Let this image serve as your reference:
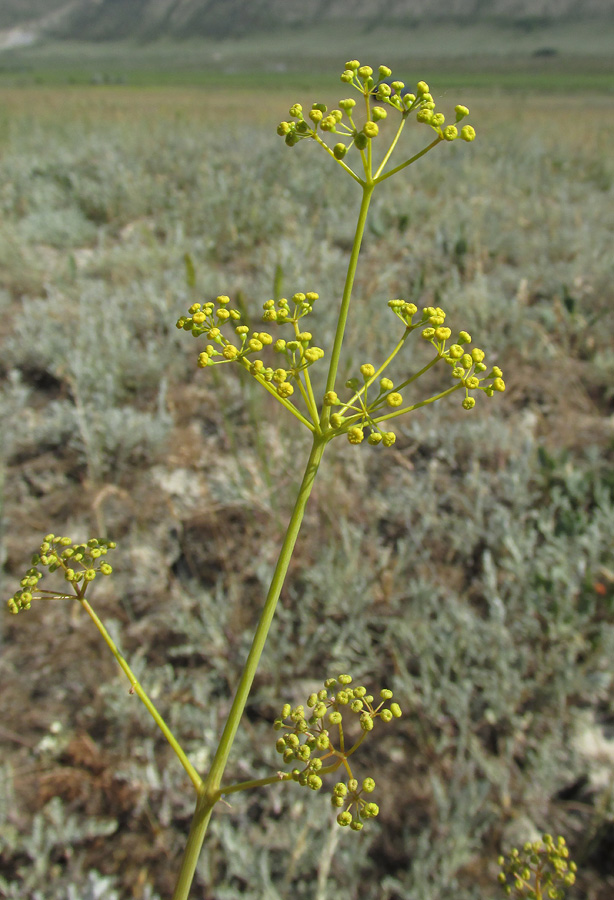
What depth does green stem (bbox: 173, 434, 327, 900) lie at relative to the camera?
0.89 metres

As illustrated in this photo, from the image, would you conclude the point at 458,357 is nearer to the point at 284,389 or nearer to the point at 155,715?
the point at 284,389

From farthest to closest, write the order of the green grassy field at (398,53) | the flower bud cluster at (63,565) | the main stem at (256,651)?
the green grassy field at (398,53)
the flower bud cluster at (63,565)
the main stem at (256,651)

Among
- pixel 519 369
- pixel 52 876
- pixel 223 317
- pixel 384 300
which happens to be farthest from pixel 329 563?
pixel 384 300

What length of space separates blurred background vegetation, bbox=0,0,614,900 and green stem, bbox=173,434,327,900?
0.94m

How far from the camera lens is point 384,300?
4605 mm

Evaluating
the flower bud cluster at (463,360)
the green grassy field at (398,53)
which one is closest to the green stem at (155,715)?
the flower bud cluster at (463,360)

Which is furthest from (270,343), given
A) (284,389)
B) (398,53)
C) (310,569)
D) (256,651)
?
(398,53)

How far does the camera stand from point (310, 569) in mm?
2822

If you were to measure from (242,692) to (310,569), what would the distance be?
75.8 inches

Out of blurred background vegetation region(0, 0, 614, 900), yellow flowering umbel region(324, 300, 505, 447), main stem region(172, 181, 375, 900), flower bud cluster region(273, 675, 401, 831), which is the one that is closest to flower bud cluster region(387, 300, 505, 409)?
yellow flowering umbel region(324, 300, 505, 447)

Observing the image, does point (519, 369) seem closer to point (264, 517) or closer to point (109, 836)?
point (264, 517)

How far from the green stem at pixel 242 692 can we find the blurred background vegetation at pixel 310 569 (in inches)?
37.0

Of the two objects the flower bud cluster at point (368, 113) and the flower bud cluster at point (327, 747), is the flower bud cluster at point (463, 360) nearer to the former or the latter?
the flower bud cluster at point (368, 113)

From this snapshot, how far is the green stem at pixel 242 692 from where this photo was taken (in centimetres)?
89
